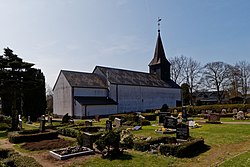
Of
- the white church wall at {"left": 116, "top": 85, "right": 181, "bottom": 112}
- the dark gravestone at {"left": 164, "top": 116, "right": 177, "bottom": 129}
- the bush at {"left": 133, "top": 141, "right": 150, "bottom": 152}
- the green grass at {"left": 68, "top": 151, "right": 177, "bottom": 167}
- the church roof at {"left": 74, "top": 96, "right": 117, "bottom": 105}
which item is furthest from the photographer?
the white church wall at {"left": 116, "top": 85, "right": 181, "bottom": 112}

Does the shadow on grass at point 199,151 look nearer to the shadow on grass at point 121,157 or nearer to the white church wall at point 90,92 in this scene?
the shadow on grass at point 121,157

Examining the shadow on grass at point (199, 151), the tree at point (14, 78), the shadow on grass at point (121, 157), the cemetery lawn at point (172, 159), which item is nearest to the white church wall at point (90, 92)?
the tree at point (14, 78)

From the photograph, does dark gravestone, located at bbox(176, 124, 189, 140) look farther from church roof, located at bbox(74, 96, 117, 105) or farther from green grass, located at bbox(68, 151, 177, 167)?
church roof, located at bbox(74, 96, 117, 105)

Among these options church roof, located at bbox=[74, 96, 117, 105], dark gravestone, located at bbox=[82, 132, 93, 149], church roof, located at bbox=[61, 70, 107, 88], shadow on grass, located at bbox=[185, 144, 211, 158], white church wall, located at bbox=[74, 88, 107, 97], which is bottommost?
shadow on grass, located at bbox=[185, 144, 211, 158]

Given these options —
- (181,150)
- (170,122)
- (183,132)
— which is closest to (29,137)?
(170,122)

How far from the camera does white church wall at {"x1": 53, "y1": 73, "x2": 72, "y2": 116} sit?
43.0 meters

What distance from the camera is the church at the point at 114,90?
42656mm

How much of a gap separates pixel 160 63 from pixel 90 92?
2125cm

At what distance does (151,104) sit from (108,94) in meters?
12.6

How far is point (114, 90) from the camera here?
47594 millimetres

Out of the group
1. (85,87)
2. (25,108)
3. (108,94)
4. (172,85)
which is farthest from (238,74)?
(25,108)

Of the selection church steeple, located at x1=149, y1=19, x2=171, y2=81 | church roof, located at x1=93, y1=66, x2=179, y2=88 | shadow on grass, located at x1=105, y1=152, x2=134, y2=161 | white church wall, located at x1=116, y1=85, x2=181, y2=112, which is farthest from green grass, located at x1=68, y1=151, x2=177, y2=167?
church steeple, located at x1=149, y1=19, x2=171, y2=81

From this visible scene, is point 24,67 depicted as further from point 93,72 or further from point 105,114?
point 93,72

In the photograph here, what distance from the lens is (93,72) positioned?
5144cm
